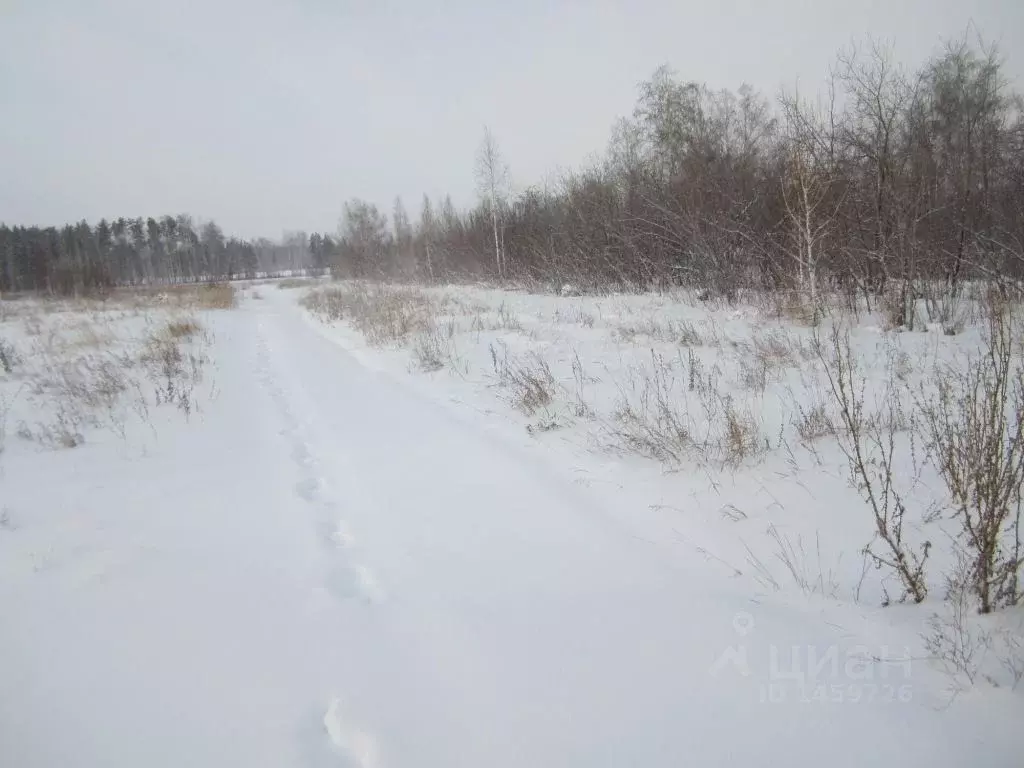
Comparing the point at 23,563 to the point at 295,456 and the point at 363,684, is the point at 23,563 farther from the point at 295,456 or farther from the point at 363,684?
the point at 363,684

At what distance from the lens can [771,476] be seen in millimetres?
2930

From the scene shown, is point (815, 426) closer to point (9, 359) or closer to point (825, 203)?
point (825, 203)

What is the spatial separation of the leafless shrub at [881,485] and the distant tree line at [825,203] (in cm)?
394

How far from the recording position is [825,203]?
830 cm

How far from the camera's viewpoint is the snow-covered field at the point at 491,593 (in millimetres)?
1539

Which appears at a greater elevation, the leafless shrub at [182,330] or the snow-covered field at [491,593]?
the leafless shrub at [182,330]

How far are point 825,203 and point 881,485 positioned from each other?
7.94 meters

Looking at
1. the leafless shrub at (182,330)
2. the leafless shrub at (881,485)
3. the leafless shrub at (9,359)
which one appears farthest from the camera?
the leafless shrub at (182,330)

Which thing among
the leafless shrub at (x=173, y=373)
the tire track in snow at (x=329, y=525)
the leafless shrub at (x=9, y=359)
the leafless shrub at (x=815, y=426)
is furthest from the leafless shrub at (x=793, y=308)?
the leafless shrub at (x=9, y=359)

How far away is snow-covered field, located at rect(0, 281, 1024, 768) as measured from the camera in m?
1.54

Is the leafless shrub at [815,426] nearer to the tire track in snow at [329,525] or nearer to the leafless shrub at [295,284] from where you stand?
the tire track in snow at [329,525]

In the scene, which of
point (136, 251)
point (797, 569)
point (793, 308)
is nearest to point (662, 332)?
point (793, 308)

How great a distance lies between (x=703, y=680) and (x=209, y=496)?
3.45 metres

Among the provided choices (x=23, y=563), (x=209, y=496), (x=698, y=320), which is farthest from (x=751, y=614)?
(x=698, y=320)
